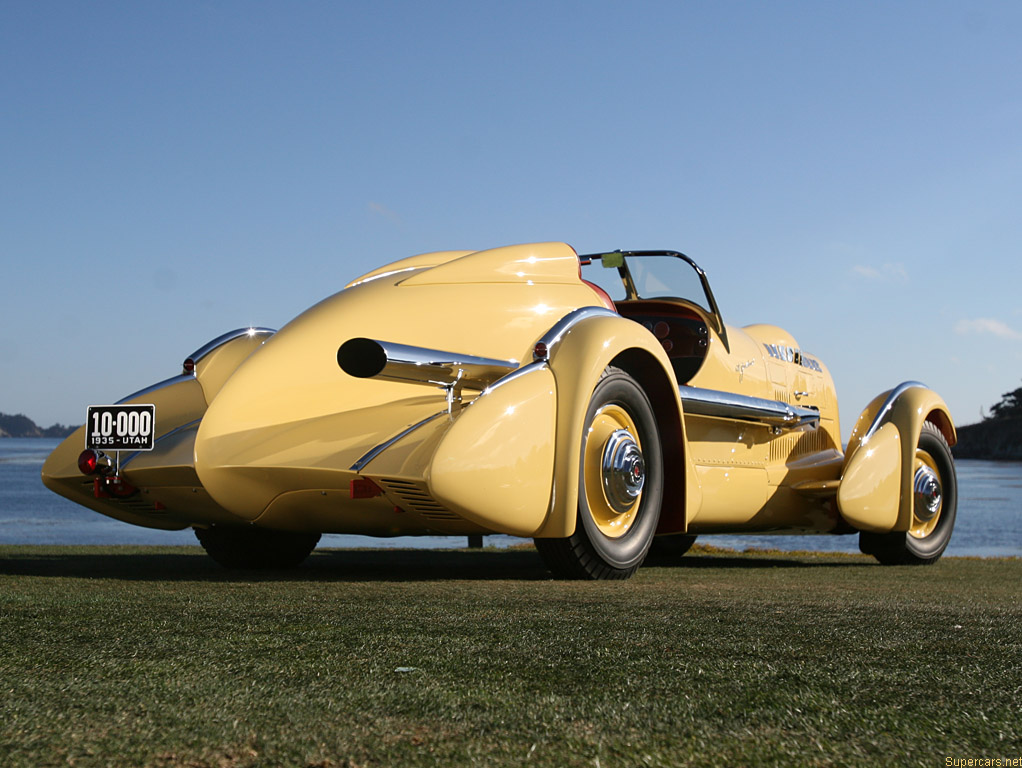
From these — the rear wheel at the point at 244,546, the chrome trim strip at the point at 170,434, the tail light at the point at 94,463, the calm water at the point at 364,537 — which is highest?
the chrome trim strip at the point at 170,434

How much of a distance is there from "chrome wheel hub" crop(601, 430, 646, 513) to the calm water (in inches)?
195

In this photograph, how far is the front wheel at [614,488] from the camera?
458 centimetres

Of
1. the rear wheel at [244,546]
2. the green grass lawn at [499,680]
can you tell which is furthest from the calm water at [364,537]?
the green grass lawn at [499,680]

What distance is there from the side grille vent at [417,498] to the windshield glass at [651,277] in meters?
2.85

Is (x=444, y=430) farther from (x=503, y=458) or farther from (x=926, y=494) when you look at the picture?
(x=926, y=494)

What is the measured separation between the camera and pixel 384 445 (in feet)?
14.3

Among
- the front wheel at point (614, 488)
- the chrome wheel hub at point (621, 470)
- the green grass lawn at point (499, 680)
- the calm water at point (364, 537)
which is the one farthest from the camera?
the calm water at point (364, 537)

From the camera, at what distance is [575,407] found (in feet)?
14.6

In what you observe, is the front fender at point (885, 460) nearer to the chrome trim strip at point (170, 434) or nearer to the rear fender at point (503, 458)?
the rear fender at point (503, 458)

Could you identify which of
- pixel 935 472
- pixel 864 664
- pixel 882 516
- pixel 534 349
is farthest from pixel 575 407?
pixel 935 472

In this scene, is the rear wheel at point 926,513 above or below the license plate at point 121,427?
below

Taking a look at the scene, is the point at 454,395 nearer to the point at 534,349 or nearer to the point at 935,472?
the point at 534,349

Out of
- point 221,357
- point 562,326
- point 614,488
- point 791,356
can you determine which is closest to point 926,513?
point 791,356

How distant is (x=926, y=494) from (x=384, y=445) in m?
4.97
